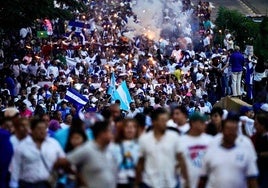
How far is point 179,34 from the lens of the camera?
36.9 m

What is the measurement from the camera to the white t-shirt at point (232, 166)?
9.73 metres

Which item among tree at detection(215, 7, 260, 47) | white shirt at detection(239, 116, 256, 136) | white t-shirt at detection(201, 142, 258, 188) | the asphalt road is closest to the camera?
white t-shirt at detection(201, 142, 258, 188)

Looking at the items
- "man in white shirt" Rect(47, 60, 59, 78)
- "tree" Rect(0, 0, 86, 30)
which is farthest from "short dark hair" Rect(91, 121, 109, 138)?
"man in white shirt" Rect(47, 60, 59, 78)

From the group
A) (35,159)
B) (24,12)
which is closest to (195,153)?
(35,159)

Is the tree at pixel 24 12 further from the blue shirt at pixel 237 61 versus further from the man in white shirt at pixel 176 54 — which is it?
the man in white shirt at pixel 176 54

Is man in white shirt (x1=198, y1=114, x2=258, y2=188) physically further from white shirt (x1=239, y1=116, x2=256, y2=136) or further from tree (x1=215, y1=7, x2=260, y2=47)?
tree (x1=215, y1=7, x2=260, y2=47)

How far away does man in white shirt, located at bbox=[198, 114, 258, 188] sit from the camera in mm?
9742

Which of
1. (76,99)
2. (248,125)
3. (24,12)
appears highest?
(248,125)

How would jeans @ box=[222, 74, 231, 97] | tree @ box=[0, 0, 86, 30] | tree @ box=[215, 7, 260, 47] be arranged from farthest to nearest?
1. tree @ box=[215, 7, 260, 47]
2. jeans @ box=[222, 74, 231, 97]
3. tree @ box=[0, 0, 86, 30]

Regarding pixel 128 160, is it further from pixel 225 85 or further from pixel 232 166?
pixel 225 85

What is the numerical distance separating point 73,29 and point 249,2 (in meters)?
22.6

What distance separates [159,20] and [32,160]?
28920 millimetres

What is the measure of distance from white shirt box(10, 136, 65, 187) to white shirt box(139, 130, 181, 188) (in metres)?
1.05

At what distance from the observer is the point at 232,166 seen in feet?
32.0
